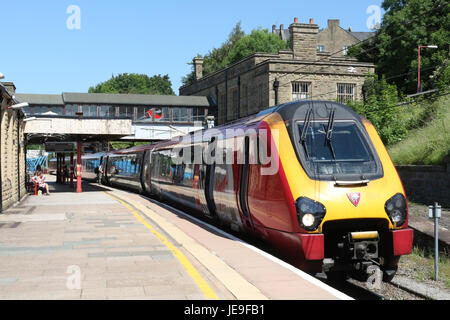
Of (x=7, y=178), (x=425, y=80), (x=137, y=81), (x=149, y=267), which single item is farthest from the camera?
(x=137, y=81)

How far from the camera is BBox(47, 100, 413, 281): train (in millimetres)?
8141

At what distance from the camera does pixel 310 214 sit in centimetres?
806

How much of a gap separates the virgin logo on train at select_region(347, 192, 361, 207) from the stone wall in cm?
1147

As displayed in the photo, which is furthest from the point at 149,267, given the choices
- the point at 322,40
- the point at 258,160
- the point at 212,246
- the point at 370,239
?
the point at 322,40

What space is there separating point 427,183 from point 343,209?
12.7 meters

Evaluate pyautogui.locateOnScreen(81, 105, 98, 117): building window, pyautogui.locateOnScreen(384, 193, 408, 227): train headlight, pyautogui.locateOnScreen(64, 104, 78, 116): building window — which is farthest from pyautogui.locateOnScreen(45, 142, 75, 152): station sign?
pyautogui.locateOnScreen(384, 193, 408, 227): train headlight

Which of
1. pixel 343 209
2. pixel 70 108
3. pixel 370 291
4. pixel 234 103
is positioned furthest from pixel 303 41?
pixel 343 209

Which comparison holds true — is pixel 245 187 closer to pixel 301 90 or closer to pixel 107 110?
pixel 301 90

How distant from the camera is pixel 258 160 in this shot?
962cm

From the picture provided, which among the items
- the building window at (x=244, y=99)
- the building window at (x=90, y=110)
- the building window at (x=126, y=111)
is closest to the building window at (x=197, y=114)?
the building window at (x=126, y=111)

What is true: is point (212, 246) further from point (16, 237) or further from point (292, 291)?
point (16, 237)

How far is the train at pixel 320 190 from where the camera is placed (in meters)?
8.14

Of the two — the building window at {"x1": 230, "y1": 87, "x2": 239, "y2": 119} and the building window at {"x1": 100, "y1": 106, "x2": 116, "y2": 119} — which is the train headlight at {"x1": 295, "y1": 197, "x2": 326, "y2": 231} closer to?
the building window at {"x1": 230, "y1": 87, "x2": 239, "y2": 119}

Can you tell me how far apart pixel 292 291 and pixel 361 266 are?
2246 mm
